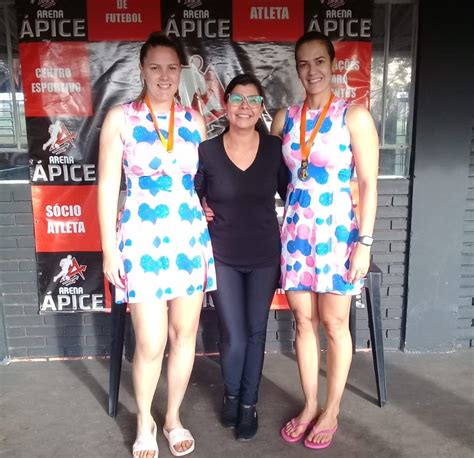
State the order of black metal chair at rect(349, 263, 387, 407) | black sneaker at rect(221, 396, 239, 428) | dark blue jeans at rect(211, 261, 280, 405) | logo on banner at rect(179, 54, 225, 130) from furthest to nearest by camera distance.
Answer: logo on banner at rect(179, 54, 225, 130) < black metal chair at rect(349, 263, 387, 407) < black sneaker at rect(221, 396, 239, 428) < dark blue jeans at rect(211, 261, 280, 405)

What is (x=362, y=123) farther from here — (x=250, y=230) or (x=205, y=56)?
(x=205, y=56)

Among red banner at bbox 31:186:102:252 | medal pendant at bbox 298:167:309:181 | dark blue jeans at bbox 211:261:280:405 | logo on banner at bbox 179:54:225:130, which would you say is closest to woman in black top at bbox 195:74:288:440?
dark blue jeans at bbox 211:261:280:405

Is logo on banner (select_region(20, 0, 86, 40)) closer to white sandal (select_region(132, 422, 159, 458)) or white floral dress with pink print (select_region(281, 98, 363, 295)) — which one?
white floral dress with pink print (select_region(281, 98, 363, 295))

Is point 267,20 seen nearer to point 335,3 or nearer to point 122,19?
point 335,3

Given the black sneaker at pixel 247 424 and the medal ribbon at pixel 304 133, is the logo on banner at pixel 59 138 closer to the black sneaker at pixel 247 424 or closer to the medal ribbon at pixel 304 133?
the medal ribbon at pixel 304 133

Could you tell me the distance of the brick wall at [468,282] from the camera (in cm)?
329

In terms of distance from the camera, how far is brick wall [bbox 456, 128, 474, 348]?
329cm

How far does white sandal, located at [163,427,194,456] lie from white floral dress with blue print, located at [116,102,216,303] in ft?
2.22

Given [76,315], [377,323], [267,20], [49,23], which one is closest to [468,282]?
[377,323]

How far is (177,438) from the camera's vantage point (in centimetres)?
244

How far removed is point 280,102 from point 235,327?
4.58 ft

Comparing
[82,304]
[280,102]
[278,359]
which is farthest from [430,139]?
[82,304]

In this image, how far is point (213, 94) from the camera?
3104 millimetres

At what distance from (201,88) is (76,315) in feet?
5.22
